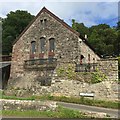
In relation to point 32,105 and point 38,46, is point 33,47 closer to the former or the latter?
point 38,46

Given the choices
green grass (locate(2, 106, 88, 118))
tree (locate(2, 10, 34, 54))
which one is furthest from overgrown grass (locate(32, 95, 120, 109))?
tree (locate(2, 10, 34, 54))

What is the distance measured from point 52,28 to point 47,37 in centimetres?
131

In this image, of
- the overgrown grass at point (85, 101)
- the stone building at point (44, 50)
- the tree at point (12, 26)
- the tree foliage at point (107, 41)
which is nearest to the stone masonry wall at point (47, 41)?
the stone building at point (44, 50)

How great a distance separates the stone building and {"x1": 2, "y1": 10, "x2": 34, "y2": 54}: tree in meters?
→ 24.8

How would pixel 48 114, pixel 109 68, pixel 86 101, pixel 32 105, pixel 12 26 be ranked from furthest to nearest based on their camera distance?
pixel 12 26
pixel 109 68
pixel 86 101
pixel 32 105
pixel 48 114

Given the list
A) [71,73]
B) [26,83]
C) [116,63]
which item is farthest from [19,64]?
[116,63]

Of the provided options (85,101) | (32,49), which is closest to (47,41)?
(32,49)

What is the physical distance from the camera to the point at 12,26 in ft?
191

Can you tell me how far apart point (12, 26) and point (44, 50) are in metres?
32.3

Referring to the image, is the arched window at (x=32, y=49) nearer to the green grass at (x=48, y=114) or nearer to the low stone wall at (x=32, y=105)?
the low stone wall at (x=32, y=105)

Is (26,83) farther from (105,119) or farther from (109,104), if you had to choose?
(105,119)

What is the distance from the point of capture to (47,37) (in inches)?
1107

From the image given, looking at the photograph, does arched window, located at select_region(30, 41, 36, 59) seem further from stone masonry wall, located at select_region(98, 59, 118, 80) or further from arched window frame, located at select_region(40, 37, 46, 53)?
stone masonry wall, located at select_region(98, 59, 118, 80)

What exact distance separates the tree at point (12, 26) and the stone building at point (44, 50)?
24847 millimetres
